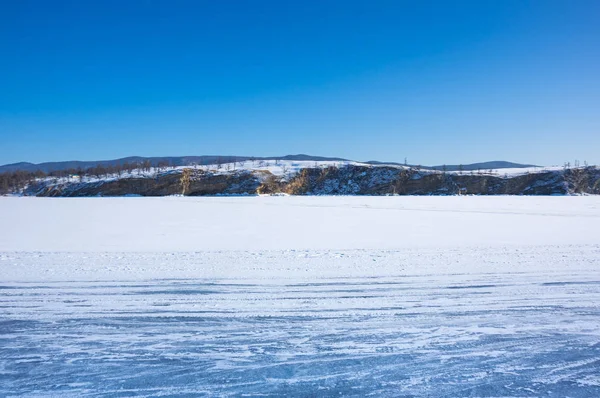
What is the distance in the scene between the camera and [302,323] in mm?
4105

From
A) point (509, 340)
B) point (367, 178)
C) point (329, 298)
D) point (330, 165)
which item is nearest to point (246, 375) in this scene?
point (329, 298)

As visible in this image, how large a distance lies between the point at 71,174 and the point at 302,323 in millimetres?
116258

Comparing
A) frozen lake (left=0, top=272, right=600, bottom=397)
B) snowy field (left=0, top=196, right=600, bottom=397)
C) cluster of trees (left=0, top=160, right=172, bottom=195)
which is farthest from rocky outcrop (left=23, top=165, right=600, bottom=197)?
frozen lake (left=0, top=272, right=600, bottom=397)

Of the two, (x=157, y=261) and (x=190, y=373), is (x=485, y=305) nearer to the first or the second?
(x=190, y=373)

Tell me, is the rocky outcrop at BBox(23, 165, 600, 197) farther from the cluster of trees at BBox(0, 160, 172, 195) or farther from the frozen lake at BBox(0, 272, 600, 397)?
the frozen lake at BBox(0, 272, 600, 397)

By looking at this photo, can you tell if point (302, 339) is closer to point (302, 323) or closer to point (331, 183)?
point (302, 323)

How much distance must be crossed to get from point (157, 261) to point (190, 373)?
4465 mm

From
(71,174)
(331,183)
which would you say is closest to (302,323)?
(331,183)

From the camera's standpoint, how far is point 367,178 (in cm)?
7956

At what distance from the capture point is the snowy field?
304 cm

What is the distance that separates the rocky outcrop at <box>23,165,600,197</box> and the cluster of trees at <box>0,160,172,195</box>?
29.4ft

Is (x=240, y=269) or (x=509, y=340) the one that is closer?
(x=509, y=340)

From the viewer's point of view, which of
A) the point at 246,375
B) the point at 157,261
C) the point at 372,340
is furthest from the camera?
the point at 157,261

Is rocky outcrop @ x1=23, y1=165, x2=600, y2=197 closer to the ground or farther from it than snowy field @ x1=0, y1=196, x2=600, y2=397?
farther from it
